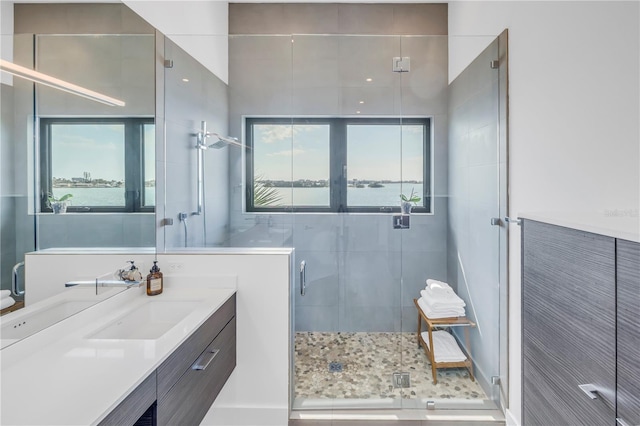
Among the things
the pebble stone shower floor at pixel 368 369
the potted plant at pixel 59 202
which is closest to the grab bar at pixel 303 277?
the pebble stone shower floor at pixel 368 369

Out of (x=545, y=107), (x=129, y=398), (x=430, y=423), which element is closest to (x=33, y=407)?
(x=129, y=398)

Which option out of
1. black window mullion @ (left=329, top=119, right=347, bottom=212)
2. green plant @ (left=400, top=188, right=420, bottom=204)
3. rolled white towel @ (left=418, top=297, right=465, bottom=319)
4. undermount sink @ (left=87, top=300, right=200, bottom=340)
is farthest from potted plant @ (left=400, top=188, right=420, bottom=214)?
undermount sink @ (left=87, top=300, right=200, bottom=340)

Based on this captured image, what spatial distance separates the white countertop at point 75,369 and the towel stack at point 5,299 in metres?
0.14

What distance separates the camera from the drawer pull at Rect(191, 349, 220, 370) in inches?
49.7

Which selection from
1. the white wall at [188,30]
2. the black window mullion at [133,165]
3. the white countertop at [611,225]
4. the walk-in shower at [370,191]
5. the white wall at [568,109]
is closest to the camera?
the white countertop at [611,225]

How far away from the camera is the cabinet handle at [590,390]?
762mm

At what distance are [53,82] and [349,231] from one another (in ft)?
5.51

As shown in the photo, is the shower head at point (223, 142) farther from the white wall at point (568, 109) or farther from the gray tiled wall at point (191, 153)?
the white wall at point (568, 109)

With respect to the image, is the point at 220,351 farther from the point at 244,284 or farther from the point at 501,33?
the point at 501,33

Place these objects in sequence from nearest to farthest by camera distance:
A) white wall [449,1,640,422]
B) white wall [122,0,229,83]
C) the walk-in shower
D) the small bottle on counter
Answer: white wall [449,1,640,422], the small bottle on counter, white wall [122,0,229,83], the walk-in shower

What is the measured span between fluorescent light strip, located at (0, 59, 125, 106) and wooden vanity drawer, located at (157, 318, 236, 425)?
1.12 meters

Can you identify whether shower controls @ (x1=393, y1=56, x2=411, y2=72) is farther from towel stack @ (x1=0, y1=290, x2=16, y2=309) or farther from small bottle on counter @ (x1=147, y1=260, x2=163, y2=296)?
towel stack @ (x1=0, y1=290, x2=16, y2=309)

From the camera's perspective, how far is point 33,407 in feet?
2.53

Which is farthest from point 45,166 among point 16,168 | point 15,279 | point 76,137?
point 15,279
